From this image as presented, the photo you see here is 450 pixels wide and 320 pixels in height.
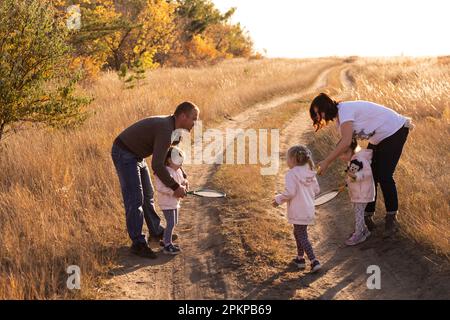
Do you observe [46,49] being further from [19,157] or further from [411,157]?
[411,157]

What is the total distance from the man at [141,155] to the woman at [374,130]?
146cm

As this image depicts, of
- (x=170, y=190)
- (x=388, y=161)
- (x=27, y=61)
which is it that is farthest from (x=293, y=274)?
(x=27, y=61)

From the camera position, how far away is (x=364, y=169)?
5707 millimetres

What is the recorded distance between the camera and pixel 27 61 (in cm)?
818

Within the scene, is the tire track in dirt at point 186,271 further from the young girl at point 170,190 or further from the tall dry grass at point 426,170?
the tall dry grass at point 426,170

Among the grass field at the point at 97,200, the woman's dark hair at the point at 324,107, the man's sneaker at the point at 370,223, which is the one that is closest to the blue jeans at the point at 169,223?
the grass field at the point at 97,200

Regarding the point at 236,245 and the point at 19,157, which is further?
the point at 19,157

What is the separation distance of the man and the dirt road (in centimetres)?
40

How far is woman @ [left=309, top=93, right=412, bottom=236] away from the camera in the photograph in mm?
5500

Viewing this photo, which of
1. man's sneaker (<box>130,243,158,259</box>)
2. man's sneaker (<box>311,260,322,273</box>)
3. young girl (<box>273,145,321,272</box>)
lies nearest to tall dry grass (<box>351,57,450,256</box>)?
man's sneaker (<box>311,260,322,273</box>)

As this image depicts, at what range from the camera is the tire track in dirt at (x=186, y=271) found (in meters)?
4.78

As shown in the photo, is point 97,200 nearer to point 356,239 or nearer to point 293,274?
point 293,274

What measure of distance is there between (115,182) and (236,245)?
2662mm
